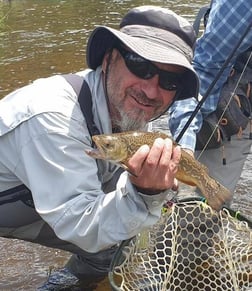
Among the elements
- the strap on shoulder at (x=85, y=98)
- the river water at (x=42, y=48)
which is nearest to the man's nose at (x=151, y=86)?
the strap on shoulder at (x=85, y=98)

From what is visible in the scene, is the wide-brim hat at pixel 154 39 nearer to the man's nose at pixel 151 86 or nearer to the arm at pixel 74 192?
the man's nose at pixel 151 86

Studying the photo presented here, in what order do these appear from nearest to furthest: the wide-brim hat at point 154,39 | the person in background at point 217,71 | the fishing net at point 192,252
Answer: the wide-brim hat at point 154,39
the fishing net at point 192,252
the person in background at point 217,71

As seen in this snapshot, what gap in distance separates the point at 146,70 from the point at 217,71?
3.94ft

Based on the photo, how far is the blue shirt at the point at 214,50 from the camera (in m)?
4.05

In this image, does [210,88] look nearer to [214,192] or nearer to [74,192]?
[214,192]

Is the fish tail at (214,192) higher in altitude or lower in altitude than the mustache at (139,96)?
lower

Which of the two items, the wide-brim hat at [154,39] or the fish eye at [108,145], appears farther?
the wide-brim hat at [154,39]

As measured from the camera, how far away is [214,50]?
13.8ft

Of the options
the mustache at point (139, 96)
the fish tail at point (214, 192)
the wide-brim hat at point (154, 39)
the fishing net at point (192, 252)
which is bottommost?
the fishing net at point (192, 252)

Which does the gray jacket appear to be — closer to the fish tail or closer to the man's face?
the man's face

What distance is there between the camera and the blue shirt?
4.05 metres

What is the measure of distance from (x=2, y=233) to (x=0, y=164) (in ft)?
2.01

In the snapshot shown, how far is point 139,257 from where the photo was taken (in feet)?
12.1

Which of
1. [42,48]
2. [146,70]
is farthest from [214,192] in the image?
[42,48]
